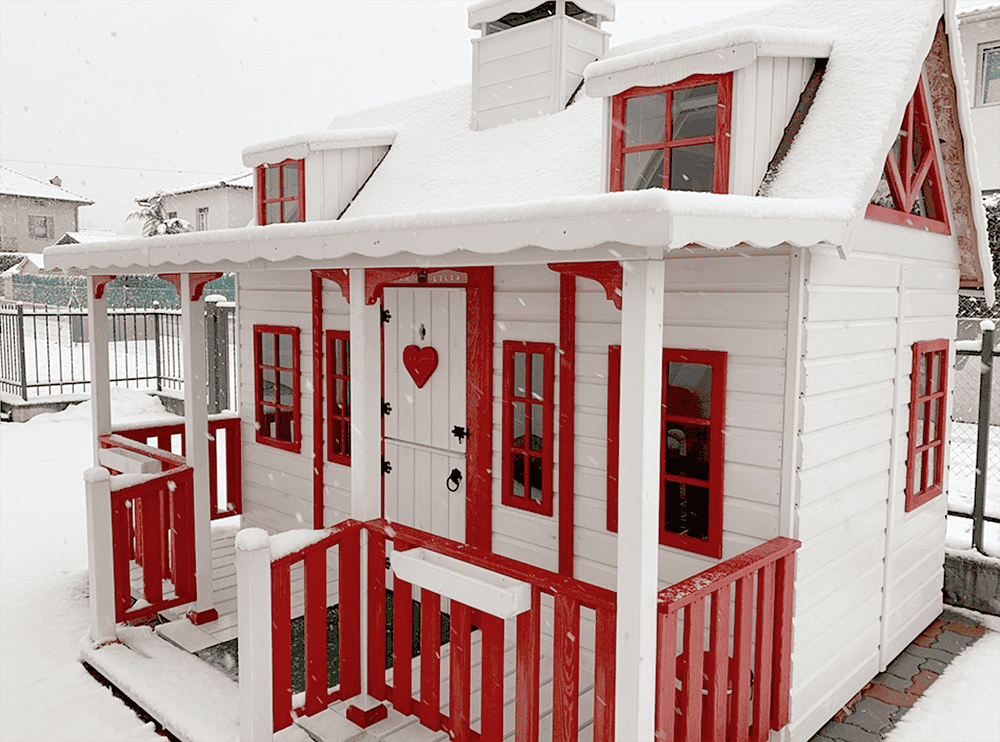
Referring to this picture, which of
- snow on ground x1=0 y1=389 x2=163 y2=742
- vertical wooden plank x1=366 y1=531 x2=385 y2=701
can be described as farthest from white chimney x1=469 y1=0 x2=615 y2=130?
snow on ground x1=0 y1=389 x2=163 y2=742

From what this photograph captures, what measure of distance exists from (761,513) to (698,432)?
2.08ft

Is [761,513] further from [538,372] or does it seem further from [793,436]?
[538,372]

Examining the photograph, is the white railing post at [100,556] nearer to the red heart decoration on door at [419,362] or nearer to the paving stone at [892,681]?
the red heart decoration on door at [419,362]

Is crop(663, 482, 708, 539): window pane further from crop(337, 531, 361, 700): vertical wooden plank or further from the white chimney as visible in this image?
the white chimney

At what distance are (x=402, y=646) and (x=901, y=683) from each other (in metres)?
3.39

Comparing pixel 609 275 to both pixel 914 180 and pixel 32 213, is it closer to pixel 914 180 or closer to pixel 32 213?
pixel 914 180

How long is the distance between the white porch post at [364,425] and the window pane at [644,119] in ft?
6.68

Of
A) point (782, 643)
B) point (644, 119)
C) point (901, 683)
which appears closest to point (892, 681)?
point (901, 683)

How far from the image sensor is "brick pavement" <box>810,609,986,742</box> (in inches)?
183

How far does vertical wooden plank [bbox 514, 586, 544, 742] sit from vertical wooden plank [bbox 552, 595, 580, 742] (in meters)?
0.11

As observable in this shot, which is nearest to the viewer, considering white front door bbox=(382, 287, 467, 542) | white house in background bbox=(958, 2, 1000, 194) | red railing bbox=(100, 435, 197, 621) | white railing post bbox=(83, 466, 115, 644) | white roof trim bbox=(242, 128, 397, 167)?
white railing post bbox=(83, 466, 115, 644)

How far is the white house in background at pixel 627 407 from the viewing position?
3445mm

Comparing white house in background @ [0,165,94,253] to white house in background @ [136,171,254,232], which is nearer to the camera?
white house in background @ [136,171,254,232]

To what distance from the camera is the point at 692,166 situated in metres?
4.91
